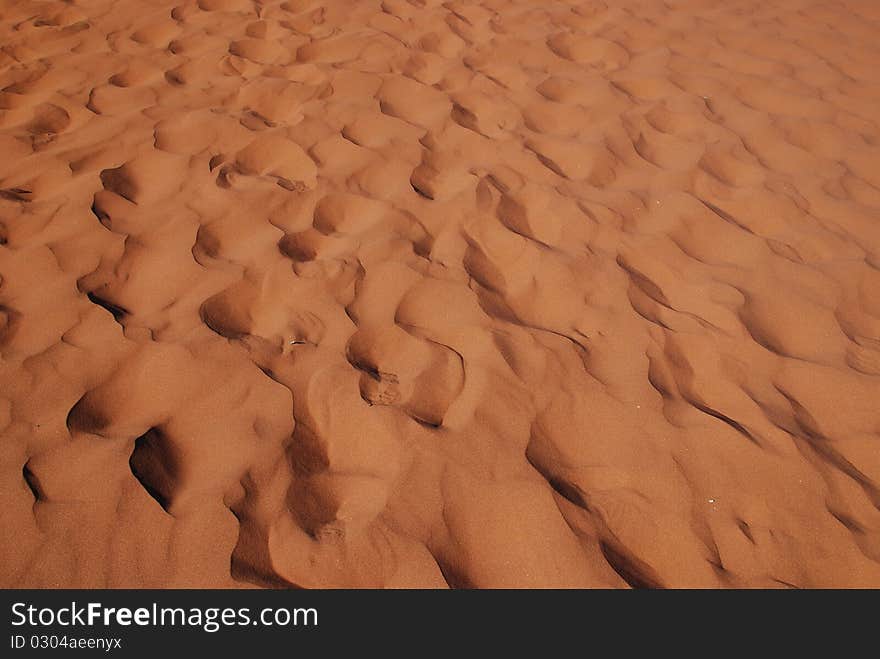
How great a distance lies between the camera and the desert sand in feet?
4.54

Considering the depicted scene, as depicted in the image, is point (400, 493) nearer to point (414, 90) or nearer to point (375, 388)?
point (375, 388)

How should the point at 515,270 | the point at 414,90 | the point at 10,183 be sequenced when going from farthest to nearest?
the point at 414,90 < the point at 10,183 < the point at 515,270

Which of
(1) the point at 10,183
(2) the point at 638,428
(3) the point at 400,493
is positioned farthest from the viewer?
(1) the point at 10,183

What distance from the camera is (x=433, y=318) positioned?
6.11ft

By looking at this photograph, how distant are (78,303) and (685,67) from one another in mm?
3201

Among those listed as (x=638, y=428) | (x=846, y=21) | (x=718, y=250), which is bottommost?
(x=638, y=428)

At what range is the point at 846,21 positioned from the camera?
384 cm

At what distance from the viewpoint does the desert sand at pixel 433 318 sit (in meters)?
1.38

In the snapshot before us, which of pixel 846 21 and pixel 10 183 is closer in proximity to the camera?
pixel 10 183

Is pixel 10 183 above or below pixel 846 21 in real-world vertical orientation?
below

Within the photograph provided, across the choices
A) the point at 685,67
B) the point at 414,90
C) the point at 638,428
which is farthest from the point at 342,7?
Result: the point at 638,428

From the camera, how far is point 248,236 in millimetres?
2135

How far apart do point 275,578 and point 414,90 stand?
245 centimetres
